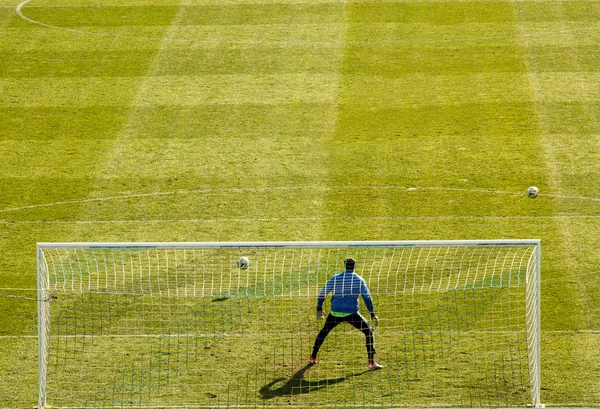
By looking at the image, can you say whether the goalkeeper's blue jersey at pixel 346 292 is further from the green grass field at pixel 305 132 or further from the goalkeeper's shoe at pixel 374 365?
the green grass field at pixel 305 132

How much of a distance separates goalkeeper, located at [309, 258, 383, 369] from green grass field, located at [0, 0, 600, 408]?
2572 mm

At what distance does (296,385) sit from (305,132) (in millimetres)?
9104

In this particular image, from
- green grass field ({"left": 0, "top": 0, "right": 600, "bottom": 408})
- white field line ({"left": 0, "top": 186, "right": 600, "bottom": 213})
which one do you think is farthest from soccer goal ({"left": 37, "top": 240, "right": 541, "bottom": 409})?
white field line ({"left": 0, "top": 186, "right": 600, "bottom": 213})

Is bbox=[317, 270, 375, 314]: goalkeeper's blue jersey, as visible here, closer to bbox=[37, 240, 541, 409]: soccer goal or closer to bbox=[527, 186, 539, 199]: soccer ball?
bbox=[37, 240, 541, 409]: soccer goal

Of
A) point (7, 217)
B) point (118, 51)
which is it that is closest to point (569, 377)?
point (7, 217)

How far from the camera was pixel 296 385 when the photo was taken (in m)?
14.6

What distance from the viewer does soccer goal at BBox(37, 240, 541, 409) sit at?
14336mm

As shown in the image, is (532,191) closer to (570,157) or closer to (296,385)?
(570,157)

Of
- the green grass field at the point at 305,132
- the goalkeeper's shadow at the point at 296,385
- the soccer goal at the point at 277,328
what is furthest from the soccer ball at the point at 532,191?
the goalkeeper's shadow at the point at 296,385

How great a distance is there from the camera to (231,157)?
21844 millimetres

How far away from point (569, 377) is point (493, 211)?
5.41 metres

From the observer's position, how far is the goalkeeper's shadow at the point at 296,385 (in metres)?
14.4

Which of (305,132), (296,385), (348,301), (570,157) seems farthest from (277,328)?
(570,157)

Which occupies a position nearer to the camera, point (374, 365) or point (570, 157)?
point (374, 365)
